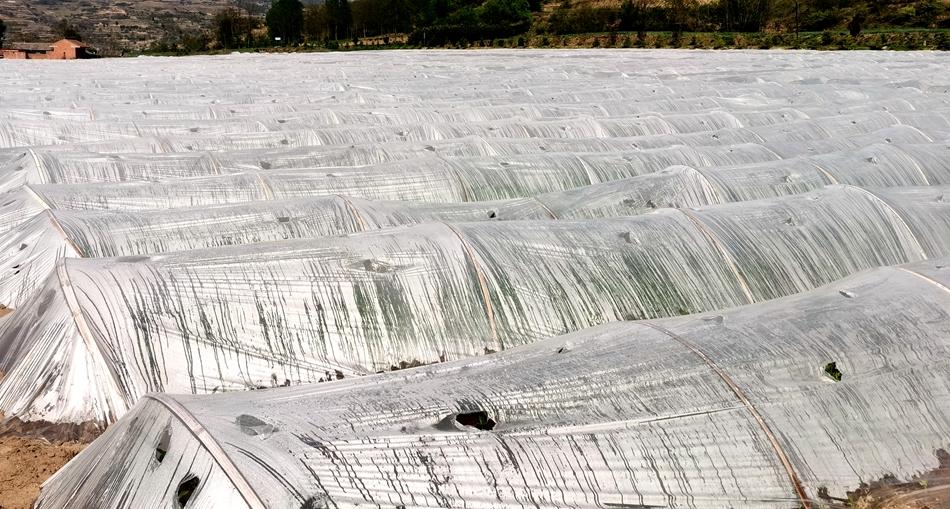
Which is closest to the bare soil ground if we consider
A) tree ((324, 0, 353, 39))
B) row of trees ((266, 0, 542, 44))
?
row of trees ((266, 0, 542, 44))

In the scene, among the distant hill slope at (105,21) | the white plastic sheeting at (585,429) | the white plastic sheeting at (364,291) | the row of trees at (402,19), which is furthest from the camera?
the distant hill slope at (105,21)

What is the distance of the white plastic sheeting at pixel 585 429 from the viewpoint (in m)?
2.97

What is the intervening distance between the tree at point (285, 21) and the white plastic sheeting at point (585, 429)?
6068 cm

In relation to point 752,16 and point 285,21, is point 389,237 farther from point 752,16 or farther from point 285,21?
point 285,21

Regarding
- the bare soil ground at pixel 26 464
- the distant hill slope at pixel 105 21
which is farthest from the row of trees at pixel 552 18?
the bare soil ground at pixel 26 464

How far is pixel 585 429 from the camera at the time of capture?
3.35 metres

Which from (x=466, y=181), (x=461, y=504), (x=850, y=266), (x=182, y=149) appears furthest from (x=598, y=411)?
(x=182, y=149)

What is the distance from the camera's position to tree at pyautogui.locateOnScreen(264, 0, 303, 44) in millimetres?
61031

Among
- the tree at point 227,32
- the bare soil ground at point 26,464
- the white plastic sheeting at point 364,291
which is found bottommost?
the bare soil ground at point 26,464

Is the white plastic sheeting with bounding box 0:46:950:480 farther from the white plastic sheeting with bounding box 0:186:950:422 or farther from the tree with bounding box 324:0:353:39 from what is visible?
A: the tree with bounding box 324:0:353:39

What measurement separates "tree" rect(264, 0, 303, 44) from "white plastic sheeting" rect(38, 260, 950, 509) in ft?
199

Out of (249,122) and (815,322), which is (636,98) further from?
(815,322)

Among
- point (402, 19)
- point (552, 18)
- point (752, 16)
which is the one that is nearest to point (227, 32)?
point (402, 19)

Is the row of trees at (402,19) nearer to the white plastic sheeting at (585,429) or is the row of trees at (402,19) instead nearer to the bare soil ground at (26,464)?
the bare soil ground at (26,464)
